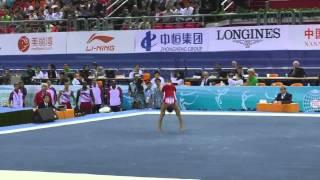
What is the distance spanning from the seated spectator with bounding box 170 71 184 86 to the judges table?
3.72 metres

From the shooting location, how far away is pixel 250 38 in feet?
83.7

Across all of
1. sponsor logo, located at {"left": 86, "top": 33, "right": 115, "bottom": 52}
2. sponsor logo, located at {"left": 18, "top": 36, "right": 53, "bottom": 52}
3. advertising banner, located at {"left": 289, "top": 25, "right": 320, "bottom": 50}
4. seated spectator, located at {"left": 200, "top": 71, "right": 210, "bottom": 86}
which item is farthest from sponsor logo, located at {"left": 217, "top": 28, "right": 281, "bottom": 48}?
sponsor logo, located at {"left": 18, "top": 36, "right": 53, "bottom": 52}

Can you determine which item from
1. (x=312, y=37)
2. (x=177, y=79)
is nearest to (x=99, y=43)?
(x=177, y=79)

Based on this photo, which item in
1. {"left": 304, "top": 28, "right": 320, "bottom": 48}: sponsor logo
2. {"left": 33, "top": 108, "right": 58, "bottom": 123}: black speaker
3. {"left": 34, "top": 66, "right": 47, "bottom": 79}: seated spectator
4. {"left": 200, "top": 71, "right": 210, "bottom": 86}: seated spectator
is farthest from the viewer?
→ {"left": 34, "top": 66, "right": 47, "bottom": 79}: seated spectator

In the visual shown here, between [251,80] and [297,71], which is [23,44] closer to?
[251,80]

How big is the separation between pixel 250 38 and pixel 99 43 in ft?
24.2

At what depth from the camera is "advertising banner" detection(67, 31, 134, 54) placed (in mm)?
28156

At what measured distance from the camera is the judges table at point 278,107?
71.2ft

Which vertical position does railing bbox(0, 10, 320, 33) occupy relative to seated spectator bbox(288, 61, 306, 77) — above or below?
above

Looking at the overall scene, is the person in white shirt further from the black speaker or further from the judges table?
the black speaker

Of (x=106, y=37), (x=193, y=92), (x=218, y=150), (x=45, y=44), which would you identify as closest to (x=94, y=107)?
(x=193, y=92)

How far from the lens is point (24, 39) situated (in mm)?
30688

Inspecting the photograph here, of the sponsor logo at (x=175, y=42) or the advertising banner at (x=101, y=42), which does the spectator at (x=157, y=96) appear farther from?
the advertising banner at (x=101, y=42)

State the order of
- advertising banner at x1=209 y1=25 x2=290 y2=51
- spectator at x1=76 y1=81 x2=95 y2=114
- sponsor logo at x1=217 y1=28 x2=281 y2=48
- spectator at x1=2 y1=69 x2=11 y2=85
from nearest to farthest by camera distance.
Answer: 1. spectator at x1=76 y1=81 x2=95 y2=114
2. advertising banner at x1=209 y1=25 x2=290 y2=51
3. sponsor logo at x1=217 y1=28 x2=281 y2=48
4. spectator at x1=2 y1=69 x2=11 y2=85
